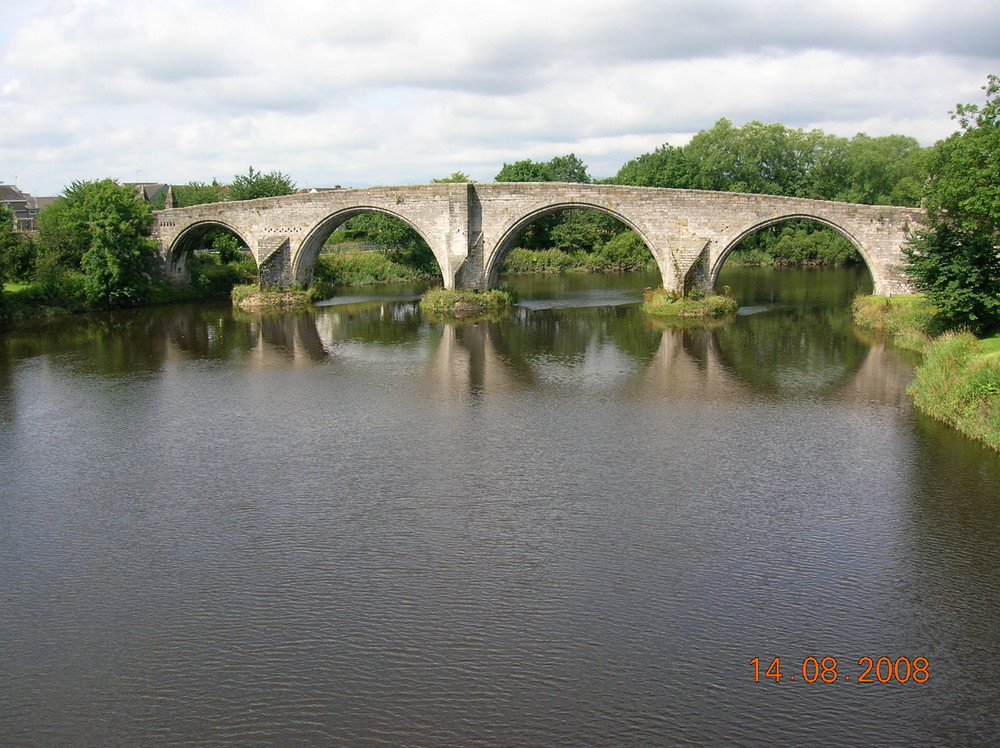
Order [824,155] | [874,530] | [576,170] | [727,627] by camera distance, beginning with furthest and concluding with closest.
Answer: [576,170] < [824,155] < [874,530] < [727,627]

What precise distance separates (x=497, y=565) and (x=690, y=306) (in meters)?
22.4

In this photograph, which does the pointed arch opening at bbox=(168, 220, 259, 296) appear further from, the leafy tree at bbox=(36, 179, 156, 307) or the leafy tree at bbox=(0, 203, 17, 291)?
the leafy tree at bbox=(0, 203, 17, 291)

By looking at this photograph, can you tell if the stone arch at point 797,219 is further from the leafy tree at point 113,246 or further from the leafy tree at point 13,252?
the leafy tree at point 13,252

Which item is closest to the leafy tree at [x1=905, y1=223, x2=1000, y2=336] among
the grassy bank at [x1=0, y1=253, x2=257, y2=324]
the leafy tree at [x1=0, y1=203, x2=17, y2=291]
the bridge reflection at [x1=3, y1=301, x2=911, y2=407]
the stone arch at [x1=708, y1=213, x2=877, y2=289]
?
the bridge reflection at [x1=3, y1=301, x2=911, y2=407]

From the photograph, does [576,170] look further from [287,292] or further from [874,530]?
[874,530]

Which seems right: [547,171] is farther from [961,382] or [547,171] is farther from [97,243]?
[961,382]

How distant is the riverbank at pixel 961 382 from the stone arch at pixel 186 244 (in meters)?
29.8

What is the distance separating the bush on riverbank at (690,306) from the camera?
3156cm

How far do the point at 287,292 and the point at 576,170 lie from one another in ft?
106

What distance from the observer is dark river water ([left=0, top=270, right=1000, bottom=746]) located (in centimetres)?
830

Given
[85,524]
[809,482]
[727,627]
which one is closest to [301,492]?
[85,524]

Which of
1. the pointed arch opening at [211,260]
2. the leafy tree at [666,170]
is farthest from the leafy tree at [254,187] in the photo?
the leafy tree at [666,170]

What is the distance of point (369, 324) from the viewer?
32.6 metres
